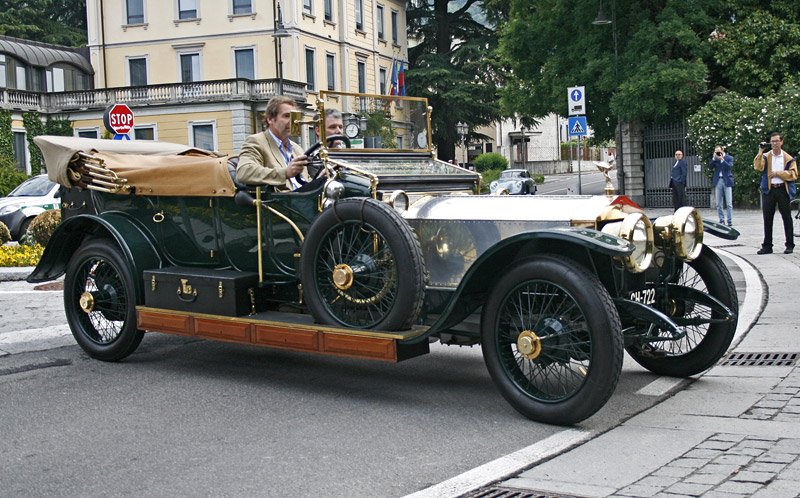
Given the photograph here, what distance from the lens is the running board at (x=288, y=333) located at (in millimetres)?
6027

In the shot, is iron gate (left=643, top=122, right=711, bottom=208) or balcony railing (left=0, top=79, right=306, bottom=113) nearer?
iron gate (left=643, top=122, right=711, bottom=208)

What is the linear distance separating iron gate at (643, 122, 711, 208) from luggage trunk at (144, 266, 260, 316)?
2722cm

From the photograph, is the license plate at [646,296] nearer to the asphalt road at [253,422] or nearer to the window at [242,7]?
the asphalt road at [253,422]

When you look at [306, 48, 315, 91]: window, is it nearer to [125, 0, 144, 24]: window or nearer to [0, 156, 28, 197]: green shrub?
[125, 0, 144, 24]: window

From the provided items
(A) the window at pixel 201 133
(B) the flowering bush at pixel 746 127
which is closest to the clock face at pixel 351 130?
(B) the flowering bush at pixel 746 127

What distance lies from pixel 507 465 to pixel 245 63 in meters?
49.3

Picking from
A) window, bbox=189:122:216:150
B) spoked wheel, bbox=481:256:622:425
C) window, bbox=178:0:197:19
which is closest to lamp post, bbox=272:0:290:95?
window, bbox=178:0:197:19

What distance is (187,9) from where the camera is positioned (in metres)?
52.3

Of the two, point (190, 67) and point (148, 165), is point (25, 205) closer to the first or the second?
point (148, 165)

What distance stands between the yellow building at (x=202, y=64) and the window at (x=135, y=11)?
0.05 m

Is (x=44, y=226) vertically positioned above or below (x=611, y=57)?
below

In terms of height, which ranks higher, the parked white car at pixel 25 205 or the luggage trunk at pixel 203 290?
the parked white car at pixel 25 205

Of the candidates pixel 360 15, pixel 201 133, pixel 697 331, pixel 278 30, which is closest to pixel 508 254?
pixel 697 331

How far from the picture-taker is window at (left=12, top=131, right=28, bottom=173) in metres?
47.9
